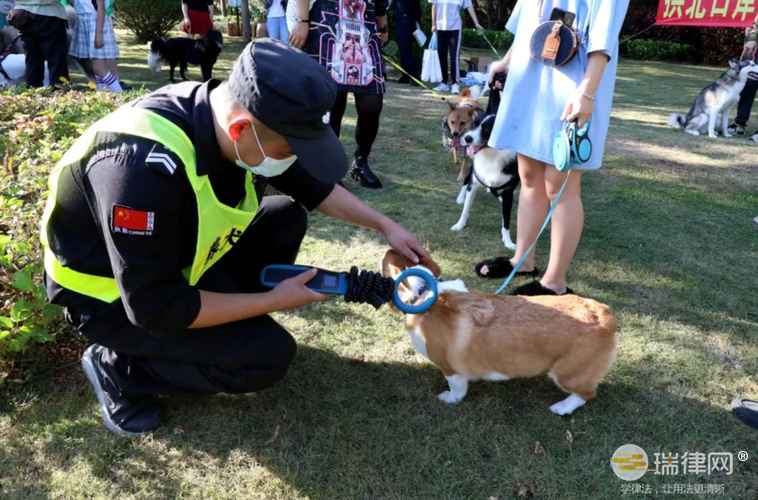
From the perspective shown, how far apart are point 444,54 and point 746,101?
4863 mm

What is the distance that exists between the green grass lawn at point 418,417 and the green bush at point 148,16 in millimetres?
12858

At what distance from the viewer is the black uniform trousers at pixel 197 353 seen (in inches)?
77.6

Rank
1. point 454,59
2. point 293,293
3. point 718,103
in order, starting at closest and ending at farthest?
point 293,293, point 718,103, point 454,59

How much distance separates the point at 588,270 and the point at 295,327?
76.9 inches

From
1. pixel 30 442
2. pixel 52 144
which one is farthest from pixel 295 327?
pixel 52 144

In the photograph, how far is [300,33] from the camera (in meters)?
3.94

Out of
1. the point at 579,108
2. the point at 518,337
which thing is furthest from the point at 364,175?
the point at 518,337

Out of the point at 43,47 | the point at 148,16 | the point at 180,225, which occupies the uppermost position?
the point at 148,16

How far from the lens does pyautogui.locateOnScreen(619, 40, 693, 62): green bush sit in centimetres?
1722

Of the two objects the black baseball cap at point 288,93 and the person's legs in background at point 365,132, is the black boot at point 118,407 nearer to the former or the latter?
the black baseball cap at point 288,93

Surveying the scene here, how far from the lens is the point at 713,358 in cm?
265

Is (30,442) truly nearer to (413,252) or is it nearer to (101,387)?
(101,387)

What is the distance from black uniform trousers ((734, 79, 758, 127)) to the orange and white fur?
705cm

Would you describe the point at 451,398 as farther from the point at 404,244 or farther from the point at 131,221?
the point at 131,221
